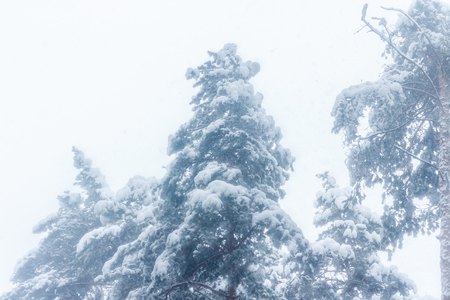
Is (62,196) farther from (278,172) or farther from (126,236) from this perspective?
(278,172)

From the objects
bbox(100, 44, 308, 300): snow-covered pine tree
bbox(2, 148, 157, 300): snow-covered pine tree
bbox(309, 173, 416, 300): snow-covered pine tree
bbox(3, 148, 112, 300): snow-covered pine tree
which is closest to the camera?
bbox(100, 44, 308, 300): snow-covered pine tree

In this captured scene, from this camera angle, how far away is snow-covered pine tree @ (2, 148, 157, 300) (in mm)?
16656

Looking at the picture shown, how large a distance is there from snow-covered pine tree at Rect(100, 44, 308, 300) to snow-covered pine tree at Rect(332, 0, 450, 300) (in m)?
3.01

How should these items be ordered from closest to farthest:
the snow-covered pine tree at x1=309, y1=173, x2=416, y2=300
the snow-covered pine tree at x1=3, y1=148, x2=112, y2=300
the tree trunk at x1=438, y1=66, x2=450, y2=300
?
the tree trunk at x1=438, y1=66, x2=450, y2=300
the snow-covered pine tree at x1=309, y1=173, x2=416, y2=300
the snow-covered pine tree at x1=3, y1=148, x2=112, y2=300

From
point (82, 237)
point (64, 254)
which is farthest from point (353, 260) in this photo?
point (64, 254)

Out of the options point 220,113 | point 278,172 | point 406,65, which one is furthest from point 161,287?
point 406,65

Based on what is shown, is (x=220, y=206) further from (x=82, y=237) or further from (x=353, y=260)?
(x=82, y=237)

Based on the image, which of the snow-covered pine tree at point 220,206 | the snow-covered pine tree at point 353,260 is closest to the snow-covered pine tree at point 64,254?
the snow-covered pine tree at point 220,206

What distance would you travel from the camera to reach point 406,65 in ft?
36.8

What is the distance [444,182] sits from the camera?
862 cm

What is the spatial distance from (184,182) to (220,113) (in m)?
3.02

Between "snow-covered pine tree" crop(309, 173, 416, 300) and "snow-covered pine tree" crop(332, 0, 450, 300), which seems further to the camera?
"snow-covered pine tree" crop(309, 173, 416, 300)

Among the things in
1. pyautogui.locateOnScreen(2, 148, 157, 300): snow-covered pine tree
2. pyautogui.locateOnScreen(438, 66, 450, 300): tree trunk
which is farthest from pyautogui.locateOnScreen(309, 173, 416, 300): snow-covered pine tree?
pyautogui.locateOnScreen(2, 148, 157, 300): snow-covered pine tree

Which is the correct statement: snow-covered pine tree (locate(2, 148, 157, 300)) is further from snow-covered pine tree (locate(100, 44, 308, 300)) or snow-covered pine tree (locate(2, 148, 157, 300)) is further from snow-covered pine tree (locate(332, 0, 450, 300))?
snow-covered pine tree (locate(332, 0, 450, 300))
